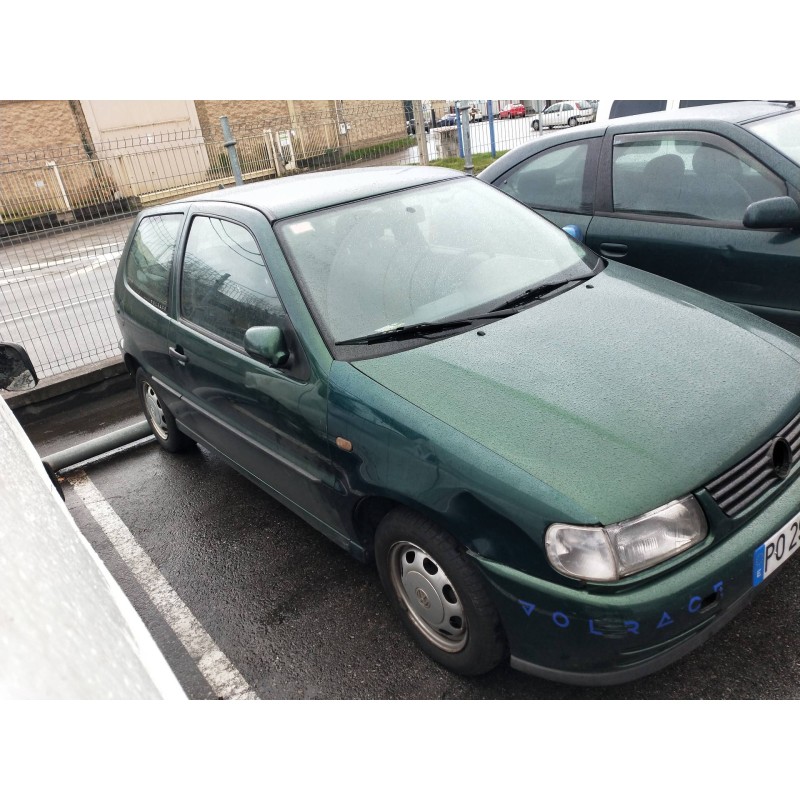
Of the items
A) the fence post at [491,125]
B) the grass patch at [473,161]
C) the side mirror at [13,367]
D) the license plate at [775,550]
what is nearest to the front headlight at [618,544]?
the license plate at [775,550]

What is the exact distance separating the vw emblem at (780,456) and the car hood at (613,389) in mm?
70

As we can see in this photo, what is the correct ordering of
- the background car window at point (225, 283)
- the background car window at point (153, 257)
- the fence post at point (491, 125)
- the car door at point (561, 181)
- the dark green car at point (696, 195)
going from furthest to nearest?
the fence post at point (491, 125) → the car door at point (561, 181) → the background car window at point (153, 257) → the dark green car at point (696, 195) → the background car window at point (225, 283)

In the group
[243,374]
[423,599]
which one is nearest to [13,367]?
[243,374]

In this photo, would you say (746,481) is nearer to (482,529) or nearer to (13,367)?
(482,529)

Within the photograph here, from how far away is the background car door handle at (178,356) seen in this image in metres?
3.50

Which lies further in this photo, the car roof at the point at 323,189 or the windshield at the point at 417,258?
the car roof at the point at 323,189

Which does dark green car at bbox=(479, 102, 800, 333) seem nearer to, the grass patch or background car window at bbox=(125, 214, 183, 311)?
background car window at bbox=(125, 214, 183, 311)

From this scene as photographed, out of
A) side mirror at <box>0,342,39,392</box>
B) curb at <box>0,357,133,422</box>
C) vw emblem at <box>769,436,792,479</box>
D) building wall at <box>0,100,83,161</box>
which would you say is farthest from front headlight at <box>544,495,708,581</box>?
building wall at <box>0,100,83,161</box>

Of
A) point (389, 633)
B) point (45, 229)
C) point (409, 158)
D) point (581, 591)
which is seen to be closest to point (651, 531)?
point (581, 591)

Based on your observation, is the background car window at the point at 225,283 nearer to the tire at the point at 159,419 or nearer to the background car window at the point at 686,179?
the tire at the point at 159,419

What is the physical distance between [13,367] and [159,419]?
1.86m

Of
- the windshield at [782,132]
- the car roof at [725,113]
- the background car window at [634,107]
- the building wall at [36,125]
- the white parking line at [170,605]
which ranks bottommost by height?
the white parking line at [170,605]

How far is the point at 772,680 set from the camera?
226 cm

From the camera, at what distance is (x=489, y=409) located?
2270 mm
